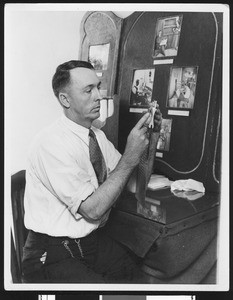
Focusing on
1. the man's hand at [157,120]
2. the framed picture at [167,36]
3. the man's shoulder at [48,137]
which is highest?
the framed picture at [167,36]

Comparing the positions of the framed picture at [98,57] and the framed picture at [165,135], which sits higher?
the framed picture at [98,57]

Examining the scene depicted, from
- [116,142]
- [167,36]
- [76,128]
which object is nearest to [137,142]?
[116,142]

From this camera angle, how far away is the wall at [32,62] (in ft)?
3.58

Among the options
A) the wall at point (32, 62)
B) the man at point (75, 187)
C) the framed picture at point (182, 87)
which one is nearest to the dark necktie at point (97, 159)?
the man at point (75, 187)

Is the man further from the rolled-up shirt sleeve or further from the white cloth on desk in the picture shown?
the white cloth on desk

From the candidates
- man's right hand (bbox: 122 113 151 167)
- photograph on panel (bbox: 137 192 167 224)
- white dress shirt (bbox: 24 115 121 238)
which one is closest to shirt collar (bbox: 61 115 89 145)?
white dress shirt (bbox: 24 115 121 238)

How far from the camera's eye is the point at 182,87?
109 centimetres

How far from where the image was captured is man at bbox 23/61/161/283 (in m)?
1.05

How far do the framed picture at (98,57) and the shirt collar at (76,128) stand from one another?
160 millimetres

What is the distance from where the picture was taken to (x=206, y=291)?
1125 millimetres

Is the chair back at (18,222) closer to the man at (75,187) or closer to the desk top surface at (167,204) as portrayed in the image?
the man at (75,187)

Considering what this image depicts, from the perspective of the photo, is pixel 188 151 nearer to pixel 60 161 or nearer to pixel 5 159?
pixel 60 161

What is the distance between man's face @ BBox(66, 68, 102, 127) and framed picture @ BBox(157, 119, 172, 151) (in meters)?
0.18

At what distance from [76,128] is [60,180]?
146 mm
